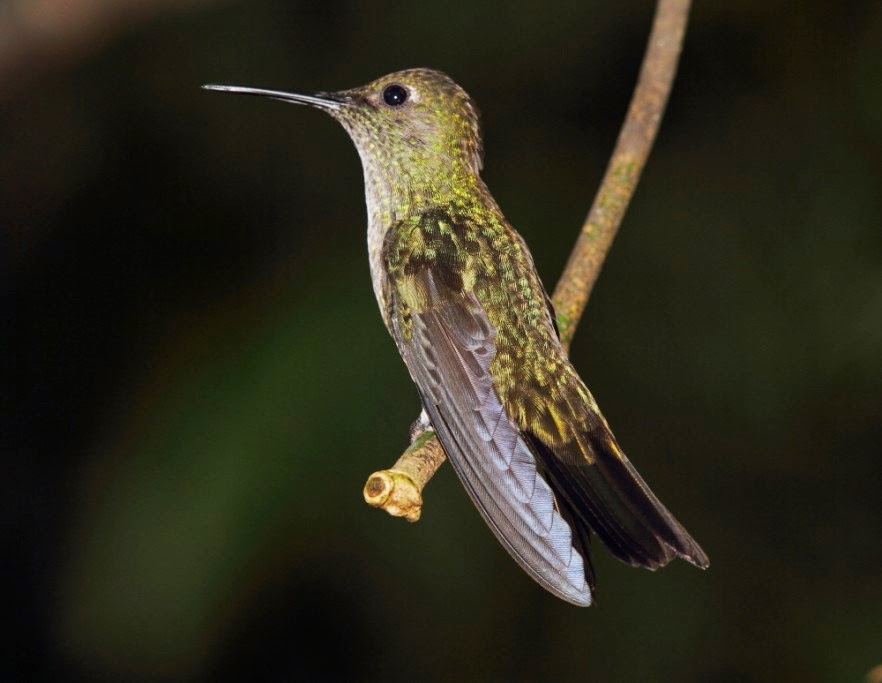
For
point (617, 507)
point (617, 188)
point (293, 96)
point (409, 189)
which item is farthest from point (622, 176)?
point (617, 507)

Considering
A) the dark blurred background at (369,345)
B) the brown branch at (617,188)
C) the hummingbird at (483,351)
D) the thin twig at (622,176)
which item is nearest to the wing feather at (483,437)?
the hummingbird at (483,351)

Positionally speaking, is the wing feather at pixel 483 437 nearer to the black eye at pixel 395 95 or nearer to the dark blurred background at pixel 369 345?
the black eye at pixel 395 95

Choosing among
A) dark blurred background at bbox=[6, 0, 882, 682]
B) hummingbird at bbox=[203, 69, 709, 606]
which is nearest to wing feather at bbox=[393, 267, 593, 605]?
hummingbird at bbox=[203, 69, 709, 606]

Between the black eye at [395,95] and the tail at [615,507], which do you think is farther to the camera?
the black eye at [395,95]

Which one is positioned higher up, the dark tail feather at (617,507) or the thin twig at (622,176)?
the thin twig at (622,176)

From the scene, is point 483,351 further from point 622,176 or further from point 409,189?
point 622,176

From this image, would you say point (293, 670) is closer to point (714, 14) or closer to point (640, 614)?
point (640, 614)

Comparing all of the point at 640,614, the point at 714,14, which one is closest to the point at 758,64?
the point at 714,14
